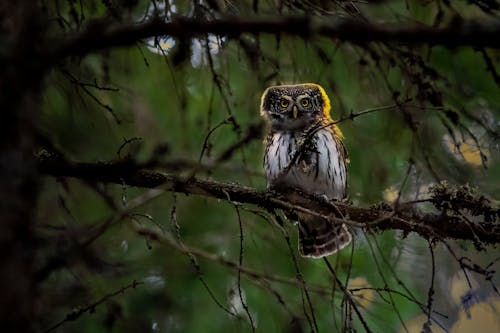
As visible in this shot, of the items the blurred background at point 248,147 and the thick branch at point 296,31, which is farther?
the blurred background at point 248,147

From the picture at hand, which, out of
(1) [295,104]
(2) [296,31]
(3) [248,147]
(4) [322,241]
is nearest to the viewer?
(2) [296,31]

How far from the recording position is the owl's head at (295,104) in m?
4.43

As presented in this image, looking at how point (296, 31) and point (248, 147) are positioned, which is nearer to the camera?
point (296, 31)

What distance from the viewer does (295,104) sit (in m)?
4.43

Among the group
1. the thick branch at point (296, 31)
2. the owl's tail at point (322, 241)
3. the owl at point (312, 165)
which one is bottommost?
Answer: the owl's tail at point (322, 241)

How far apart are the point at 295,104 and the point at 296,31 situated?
10.4 ft

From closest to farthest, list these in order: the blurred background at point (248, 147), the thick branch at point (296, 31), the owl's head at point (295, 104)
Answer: the thick branch at point (296, 31), the blurred background at point (248, 147), the owl's head at point (295, 104)

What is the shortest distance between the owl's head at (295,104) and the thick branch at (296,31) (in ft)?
9.98

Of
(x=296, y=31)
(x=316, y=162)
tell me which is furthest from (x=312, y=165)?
(x=296, y=31)

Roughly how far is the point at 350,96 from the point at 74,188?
175 centimetres

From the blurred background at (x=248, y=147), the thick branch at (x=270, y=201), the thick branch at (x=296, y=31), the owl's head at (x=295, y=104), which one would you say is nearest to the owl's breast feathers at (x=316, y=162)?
the blurred background at (x=248, y=147)

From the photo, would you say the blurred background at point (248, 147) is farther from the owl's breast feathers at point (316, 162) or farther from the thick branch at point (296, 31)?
the thick branch at point (296, 31)

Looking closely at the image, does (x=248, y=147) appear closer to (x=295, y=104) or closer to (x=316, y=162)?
(x=316, y=162)

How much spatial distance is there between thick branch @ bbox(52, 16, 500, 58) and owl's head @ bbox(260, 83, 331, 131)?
3.04 metres
